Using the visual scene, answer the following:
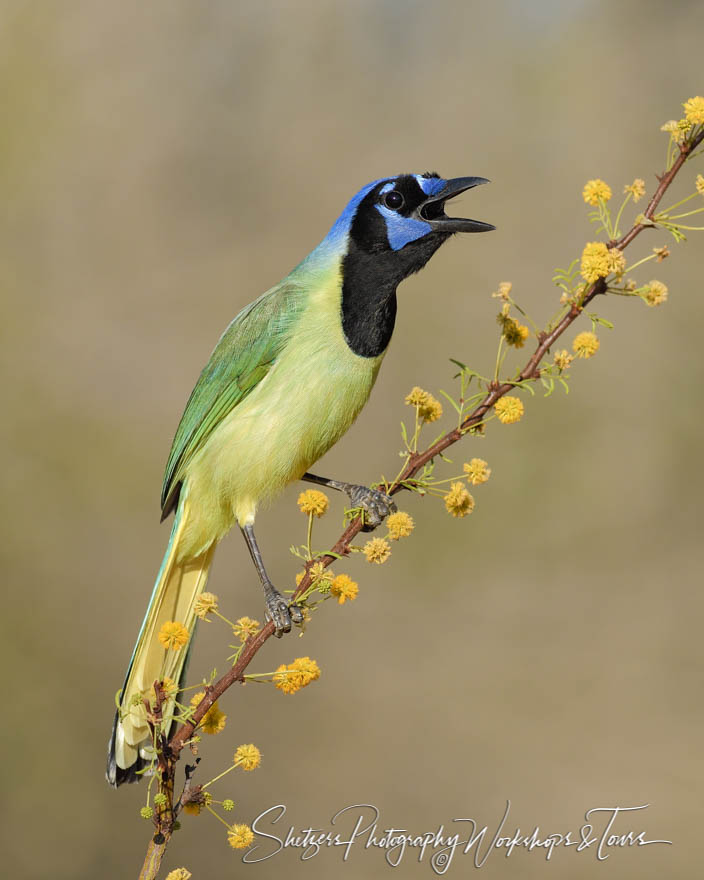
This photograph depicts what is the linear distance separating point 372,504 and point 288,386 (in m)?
0.68

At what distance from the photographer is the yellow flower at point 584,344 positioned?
250 cm

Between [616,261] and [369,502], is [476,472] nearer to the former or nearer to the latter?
[616,261]

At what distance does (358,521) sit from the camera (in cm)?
262

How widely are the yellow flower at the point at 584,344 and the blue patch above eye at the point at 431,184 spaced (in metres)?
1.47

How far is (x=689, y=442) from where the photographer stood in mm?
7625

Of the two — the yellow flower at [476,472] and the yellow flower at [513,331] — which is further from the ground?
the yellow flower at [513,331]

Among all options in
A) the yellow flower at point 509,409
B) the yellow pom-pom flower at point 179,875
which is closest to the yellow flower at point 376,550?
the yellow flower at point 509,409

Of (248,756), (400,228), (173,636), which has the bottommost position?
(248,756)

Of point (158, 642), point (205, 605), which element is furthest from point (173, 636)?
point (158, 642)

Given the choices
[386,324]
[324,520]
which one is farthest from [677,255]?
[386,324]

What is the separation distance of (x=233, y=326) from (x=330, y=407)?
30.2 inches

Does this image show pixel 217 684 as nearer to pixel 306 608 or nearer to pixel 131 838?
pixel 306 608

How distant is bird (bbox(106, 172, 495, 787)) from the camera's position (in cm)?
384

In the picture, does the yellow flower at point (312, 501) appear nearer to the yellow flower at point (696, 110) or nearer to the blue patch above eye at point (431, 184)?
the yellow flower at point (696, 110)
